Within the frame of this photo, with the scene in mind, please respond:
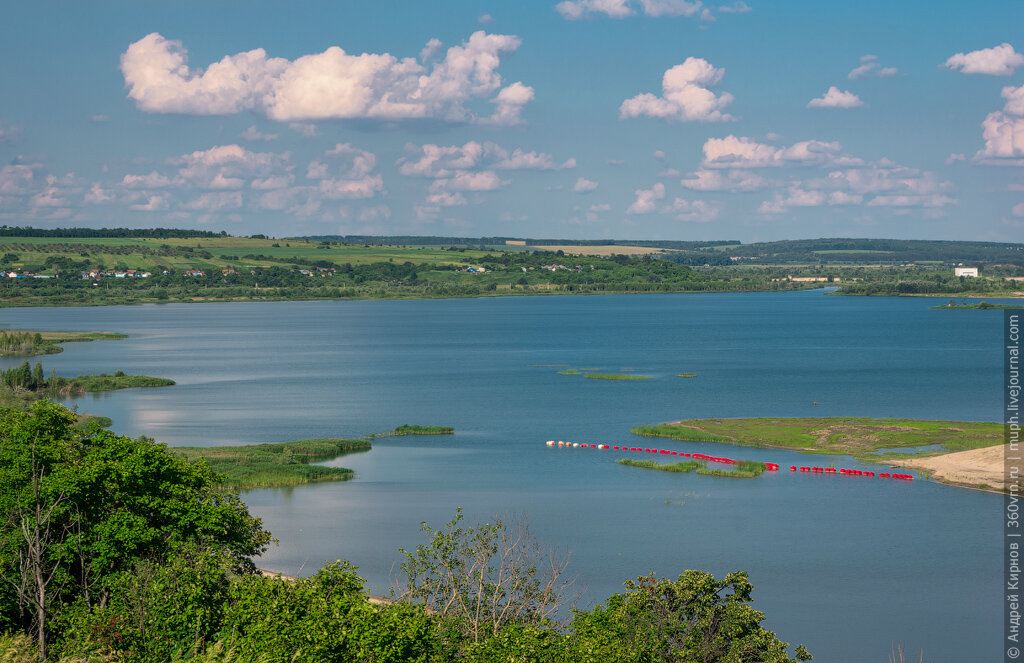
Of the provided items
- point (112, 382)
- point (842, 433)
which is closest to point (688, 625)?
point (842, 433)

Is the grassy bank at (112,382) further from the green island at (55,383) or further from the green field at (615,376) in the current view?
the green field at (615,376)

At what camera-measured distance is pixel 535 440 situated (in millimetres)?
89188

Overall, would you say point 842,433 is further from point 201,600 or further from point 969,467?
point 201,600

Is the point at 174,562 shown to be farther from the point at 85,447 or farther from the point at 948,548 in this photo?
the point at 948,548

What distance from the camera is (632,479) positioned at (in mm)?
72812

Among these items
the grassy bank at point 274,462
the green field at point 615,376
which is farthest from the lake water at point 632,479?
the green field at point 615,376

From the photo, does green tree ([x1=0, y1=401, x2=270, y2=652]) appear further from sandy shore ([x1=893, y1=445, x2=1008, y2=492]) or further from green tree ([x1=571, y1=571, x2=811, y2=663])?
sandy shore ([x1=893, y1=445, x2=1008, y2=492])

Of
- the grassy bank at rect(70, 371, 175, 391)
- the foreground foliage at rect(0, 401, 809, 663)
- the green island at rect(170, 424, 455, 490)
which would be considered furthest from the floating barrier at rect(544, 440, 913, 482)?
the grassy bank at rect(70, 371, 175, 391)

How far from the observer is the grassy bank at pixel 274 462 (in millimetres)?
70938

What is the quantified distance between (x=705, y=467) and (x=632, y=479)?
20.3 ft

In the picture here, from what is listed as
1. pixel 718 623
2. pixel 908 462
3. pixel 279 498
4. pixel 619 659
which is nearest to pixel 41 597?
pixel 619 659

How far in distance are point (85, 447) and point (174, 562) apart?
924cm

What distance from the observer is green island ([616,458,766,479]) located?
73.2 m

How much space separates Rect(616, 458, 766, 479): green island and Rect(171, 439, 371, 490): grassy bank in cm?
2160
